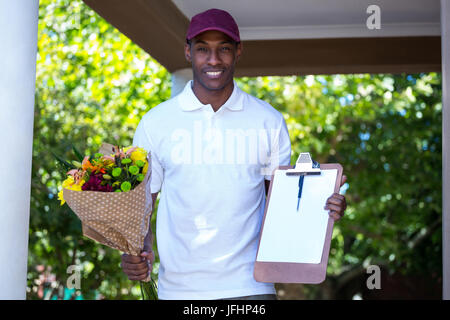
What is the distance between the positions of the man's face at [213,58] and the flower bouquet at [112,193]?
0.59 metres

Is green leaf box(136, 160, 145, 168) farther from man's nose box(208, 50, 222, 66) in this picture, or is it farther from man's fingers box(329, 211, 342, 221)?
man's fingers box(329, 211, 342, 221)

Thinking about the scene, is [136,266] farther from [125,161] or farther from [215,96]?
[215,96]

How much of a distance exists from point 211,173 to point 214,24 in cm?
64

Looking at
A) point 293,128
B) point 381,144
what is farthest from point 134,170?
point 381,144

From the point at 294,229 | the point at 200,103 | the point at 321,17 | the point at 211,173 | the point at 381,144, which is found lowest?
the point at 294,229

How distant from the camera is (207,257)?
2.74 m

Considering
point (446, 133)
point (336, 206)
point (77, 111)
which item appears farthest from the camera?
point (77, 111)

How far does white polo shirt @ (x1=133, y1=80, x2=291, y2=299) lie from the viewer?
2730 mm

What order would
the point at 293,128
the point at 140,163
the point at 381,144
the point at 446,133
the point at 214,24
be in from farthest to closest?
1. the point at 381,144
2. the point at 293,128
3. the point at 446,133
4. the point at 214,24
5. the point at 140,163

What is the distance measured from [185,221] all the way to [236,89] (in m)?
0.64

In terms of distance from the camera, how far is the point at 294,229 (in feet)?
8.96

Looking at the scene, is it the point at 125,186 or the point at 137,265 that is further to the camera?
the point at 137,265

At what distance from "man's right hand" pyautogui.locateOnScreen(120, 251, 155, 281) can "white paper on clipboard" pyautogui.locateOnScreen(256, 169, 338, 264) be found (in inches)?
17.6
